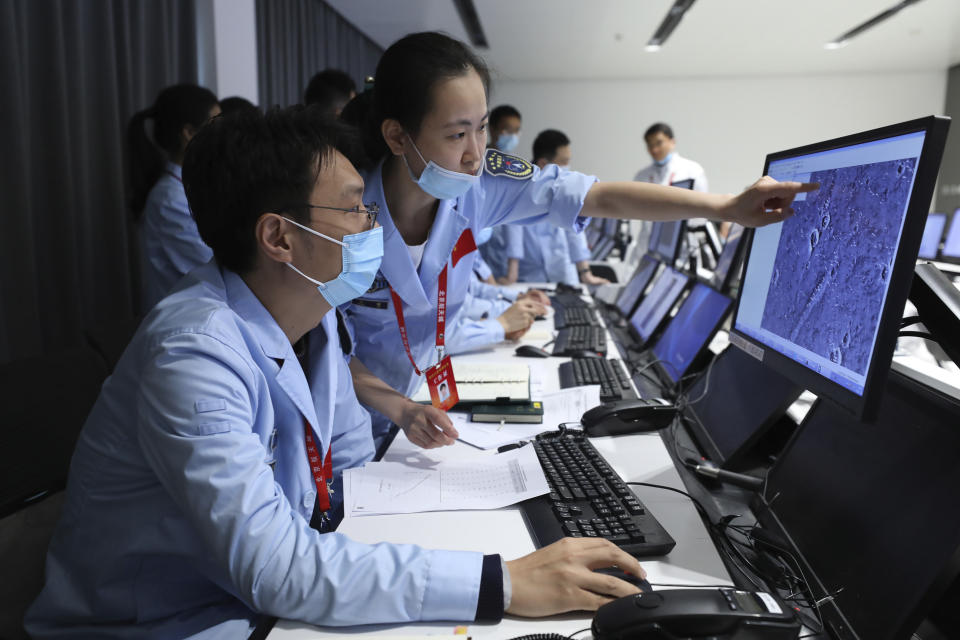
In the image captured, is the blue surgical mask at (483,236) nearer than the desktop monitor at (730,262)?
No

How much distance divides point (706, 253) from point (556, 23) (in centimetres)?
477

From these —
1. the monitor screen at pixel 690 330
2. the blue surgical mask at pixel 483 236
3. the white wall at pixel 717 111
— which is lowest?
the monitor screen at pixel 690 330

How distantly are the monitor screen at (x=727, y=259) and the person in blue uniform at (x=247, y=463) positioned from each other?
100 cm

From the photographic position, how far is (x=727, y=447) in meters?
1.13

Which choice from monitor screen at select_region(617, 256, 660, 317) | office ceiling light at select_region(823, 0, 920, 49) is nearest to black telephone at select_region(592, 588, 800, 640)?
monitor screen at select_region(617, 256, 660, 317)

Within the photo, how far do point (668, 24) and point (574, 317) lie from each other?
545 cm

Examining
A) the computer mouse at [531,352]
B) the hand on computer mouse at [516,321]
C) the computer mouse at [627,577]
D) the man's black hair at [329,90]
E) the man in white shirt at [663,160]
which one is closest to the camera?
the computer mouse at [627,577]

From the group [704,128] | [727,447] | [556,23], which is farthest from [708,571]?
[704,128]

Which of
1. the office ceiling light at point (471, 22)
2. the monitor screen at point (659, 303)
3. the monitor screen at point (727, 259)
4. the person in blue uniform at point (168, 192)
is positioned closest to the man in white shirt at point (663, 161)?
the office ceiling light at point (471, 22)

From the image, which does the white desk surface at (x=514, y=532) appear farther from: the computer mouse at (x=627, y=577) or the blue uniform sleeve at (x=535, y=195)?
the blue uniform sleeve at (x=535, y=195)

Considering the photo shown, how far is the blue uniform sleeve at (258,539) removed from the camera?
0.71 m

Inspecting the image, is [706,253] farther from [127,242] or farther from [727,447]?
[127,242]

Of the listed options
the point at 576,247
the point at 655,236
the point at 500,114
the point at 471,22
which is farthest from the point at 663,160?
the point at 655,236

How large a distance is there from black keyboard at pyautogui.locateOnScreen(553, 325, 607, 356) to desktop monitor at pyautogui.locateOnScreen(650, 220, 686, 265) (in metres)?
0.39
